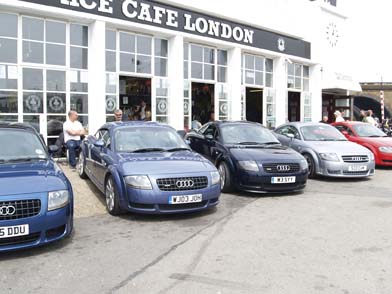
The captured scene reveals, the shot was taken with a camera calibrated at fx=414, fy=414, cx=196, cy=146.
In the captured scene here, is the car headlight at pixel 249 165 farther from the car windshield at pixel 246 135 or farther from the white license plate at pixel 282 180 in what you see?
the car windshield at pixel 246 135

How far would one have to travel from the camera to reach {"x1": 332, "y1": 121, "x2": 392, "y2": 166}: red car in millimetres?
12867

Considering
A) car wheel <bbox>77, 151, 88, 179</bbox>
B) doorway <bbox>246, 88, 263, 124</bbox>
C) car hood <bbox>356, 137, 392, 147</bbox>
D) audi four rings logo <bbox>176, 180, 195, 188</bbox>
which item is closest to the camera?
audi four rings logo <bbox>176, 180, 195, 188</bbox>

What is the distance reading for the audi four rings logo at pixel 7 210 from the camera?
4660mm

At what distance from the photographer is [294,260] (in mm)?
4793

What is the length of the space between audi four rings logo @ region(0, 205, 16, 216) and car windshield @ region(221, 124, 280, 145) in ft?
18.5

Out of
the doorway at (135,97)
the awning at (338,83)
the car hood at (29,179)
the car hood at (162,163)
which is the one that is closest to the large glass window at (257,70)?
the awning at (338,83)

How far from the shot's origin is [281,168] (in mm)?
8500

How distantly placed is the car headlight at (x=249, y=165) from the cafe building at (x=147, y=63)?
21.4 feet

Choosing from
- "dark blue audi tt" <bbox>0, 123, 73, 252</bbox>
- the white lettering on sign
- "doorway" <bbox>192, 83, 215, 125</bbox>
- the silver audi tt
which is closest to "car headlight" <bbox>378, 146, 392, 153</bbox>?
the silver audi tt

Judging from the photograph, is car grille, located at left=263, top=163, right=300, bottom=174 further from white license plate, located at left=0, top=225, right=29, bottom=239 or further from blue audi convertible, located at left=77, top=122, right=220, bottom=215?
white license plate, located at left=0, top=225, right=29, bottom=239

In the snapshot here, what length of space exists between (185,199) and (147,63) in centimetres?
978

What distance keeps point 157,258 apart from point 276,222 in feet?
7.92

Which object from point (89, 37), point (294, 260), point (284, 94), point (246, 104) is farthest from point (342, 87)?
point (294, 260)

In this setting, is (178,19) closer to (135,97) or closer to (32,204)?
(135,97)
